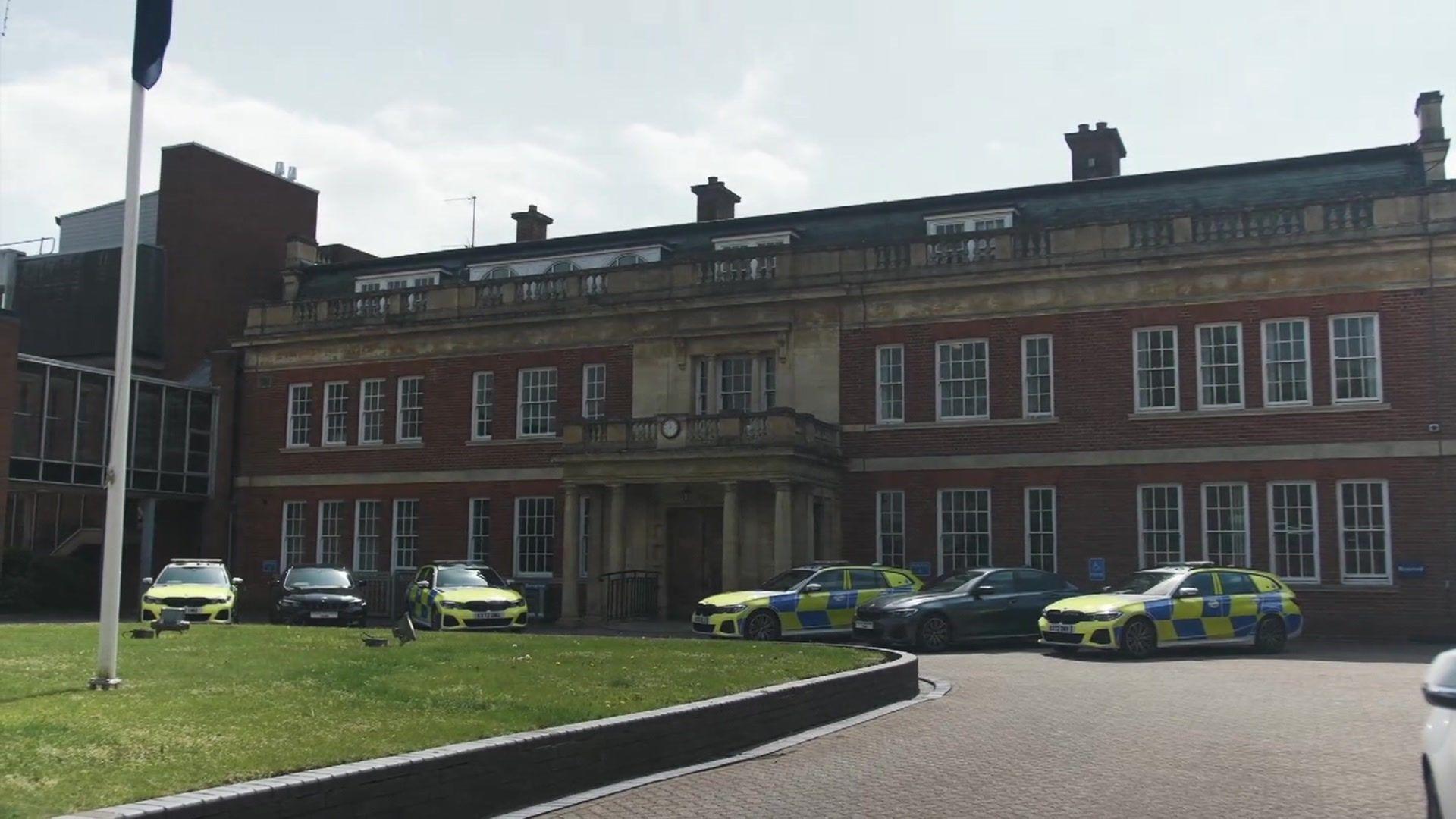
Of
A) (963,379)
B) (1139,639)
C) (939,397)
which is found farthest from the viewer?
(939,397)

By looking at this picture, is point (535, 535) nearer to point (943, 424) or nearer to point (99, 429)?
point (943, 424)

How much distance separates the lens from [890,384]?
3262cm

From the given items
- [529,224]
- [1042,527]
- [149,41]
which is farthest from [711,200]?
[149,41]

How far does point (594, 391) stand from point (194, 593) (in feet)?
41.3

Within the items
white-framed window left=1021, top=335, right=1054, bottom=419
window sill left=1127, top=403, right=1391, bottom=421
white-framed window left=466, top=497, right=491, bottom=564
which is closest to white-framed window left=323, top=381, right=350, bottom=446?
white-framed window left=466, top=497, right=491, bottom=564

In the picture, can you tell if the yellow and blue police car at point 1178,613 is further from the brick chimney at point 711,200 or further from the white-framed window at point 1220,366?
the brick chimney at point 711,200

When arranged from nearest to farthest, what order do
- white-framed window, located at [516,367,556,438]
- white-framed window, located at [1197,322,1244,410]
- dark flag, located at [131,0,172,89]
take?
dark flag, located at [131,0,172,89] < white-framed window, located at [1197,322,1244,410] < white-framed window, located at [516,367,556,438]

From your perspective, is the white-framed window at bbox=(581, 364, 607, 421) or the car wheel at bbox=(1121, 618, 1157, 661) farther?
the white-framed window at bbox=(581, 364, 607, 421)

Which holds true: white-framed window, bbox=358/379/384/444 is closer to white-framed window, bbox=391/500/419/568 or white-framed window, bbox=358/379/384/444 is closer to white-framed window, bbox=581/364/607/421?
white-framed window, bbox=391/500/419/568

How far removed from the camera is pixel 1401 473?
2748 cm

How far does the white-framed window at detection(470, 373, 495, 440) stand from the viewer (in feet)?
123

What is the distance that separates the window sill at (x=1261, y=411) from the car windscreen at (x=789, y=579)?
30.1 feet

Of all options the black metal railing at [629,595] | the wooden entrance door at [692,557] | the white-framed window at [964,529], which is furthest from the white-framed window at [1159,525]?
the black metal railing at [629,595]

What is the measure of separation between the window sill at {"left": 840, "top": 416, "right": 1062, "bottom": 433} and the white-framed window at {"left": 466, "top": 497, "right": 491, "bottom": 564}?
1050 centimetres
